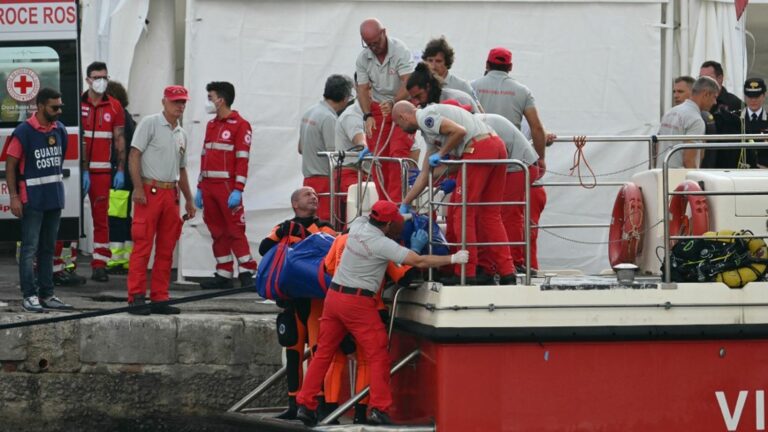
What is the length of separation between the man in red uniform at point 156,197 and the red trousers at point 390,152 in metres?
1.89

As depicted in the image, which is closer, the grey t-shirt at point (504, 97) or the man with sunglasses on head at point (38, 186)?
the grey t-shirt at point (504, 97)

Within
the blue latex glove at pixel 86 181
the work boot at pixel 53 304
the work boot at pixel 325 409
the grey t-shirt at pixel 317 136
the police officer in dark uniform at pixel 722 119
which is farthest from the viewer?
the blue latex glove at pixel 86 181

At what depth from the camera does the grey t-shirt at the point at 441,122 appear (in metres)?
8.48

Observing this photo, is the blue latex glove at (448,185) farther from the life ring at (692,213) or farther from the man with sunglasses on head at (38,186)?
the man with sunglasses on head at (38,186)

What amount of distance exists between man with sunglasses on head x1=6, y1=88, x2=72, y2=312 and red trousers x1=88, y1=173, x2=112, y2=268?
164 cm

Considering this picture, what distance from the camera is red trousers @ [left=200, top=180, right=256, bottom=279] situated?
1262 centimetres

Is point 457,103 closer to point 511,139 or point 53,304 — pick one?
point 511,139

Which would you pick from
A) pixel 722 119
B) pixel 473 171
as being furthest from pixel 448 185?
pixel 722 119

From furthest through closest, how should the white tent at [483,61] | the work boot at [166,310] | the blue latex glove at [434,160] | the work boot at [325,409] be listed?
the white tent at [483,61]
the work boot at [166,310]
the work boot at [325,409]
the blue latex glove at [434,160]

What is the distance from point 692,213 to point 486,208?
1.37 metres

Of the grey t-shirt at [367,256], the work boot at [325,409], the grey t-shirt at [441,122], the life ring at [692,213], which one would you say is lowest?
the work boot at [325,409]

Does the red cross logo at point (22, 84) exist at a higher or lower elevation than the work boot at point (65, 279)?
higher

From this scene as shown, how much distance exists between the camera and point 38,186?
11.1m

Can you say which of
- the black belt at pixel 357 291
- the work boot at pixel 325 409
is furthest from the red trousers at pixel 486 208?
the work boot at pixel 325 409
